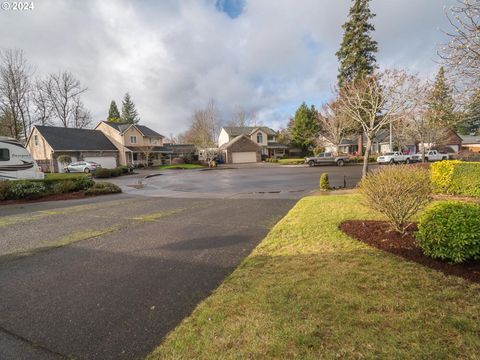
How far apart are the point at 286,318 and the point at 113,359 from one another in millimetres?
1826

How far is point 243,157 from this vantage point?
45750mm

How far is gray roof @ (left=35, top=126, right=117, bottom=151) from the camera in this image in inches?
1265

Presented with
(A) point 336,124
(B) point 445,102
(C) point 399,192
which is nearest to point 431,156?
(A) point 336,124

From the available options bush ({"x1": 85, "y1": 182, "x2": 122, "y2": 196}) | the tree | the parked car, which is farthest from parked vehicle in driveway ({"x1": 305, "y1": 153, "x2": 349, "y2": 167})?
the parked car

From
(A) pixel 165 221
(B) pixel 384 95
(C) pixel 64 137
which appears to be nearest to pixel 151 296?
(A) pixel 165 221

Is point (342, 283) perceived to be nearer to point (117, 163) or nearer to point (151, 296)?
point (151, 296)

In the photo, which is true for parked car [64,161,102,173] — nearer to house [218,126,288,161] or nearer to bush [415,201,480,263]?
house [218,126,288,161]

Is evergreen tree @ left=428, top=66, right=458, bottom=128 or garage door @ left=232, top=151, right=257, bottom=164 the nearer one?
evergreen tree @ left=428, top=66, right=458, bottom=128

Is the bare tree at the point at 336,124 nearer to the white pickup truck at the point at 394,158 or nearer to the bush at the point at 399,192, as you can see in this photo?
the white pickup truck at the point at 394,158

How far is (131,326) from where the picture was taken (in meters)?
2.84

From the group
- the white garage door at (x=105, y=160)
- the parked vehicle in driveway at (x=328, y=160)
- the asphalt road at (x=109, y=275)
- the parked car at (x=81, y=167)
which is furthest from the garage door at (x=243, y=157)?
the asphalt road at (x=109, y=275)

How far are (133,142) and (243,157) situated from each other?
1957 centimetres

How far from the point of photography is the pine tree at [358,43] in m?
32.7

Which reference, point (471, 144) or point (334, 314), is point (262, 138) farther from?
point (334, 314)
